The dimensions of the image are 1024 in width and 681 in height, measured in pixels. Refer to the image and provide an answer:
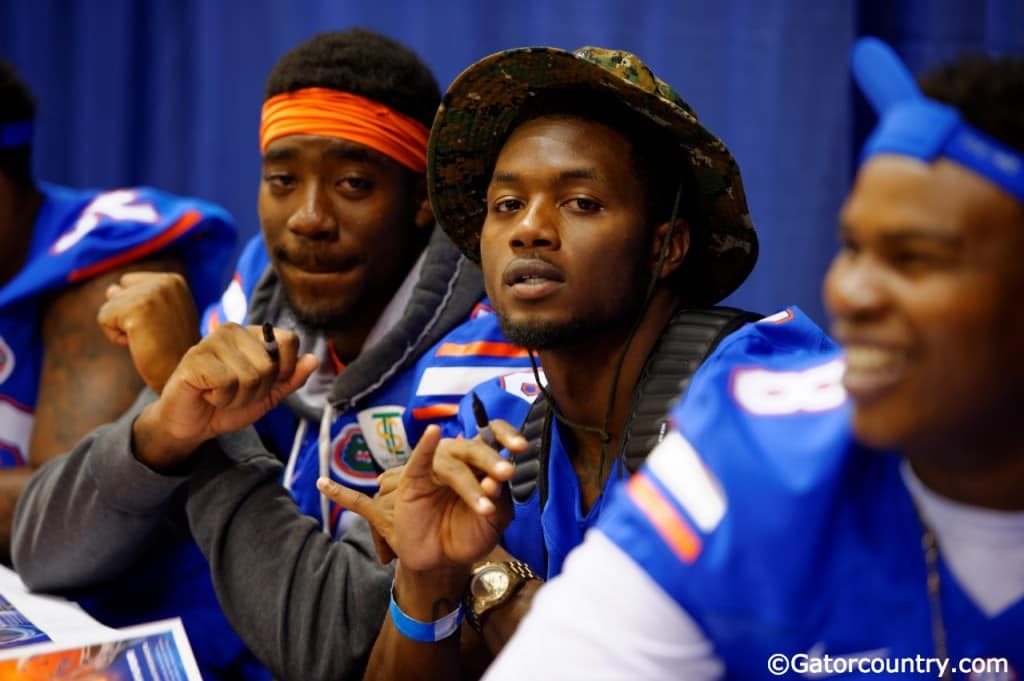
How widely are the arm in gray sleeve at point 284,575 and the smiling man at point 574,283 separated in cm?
8

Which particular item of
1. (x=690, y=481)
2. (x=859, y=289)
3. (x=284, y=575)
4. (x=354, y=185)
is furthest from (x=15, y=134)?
(x=859, y=289)

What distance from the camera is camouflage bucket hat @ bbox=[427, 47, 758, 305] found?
4.12ft

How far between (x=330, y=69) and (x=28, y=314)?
68cm

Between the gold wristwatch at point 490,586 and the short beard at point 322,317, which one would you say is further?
the short beard at point 322,317

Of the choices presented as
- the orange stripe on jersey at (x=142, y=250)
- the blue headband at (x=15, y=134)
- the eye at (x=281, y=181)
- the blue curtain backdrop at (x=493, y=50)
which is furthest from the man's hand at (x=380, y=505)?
the blue curtain backdrop at (x=493, y=50)

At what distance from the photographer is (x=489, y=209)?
4.38 feet

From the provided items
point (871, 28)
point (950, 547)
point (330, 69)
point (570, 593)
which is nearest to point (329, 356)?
point (330, 69)

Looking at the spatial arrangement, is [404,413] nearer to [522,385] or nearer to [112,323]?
[522,385]

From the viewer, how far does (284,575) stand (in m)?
1.38

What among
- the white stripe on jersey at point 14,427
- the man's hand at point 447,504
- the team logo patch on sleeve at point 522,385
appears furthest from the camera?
the white stripe on jersey at point 14,427

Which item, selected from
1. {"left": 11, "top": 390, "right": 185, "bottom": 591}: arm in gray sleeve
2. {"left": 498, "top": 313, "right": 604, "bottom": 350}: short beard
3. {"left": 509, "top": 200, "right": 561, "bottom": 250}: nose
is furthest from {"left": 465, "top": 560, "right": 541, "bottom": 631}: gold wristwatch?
{"left": 11, "top": 390, "right": 185, "bottom": 591}: arm in gray sleeve

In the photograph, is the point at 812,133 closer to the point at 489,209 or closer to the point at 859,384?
the point at 489,209

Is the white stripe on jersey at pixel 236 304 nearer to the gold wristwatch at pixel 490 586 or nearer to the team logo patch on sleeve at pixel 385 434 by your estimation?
the team logo patch on sleeve at pixel 385 434

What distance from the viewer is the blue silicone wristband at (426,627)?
1.21 m
